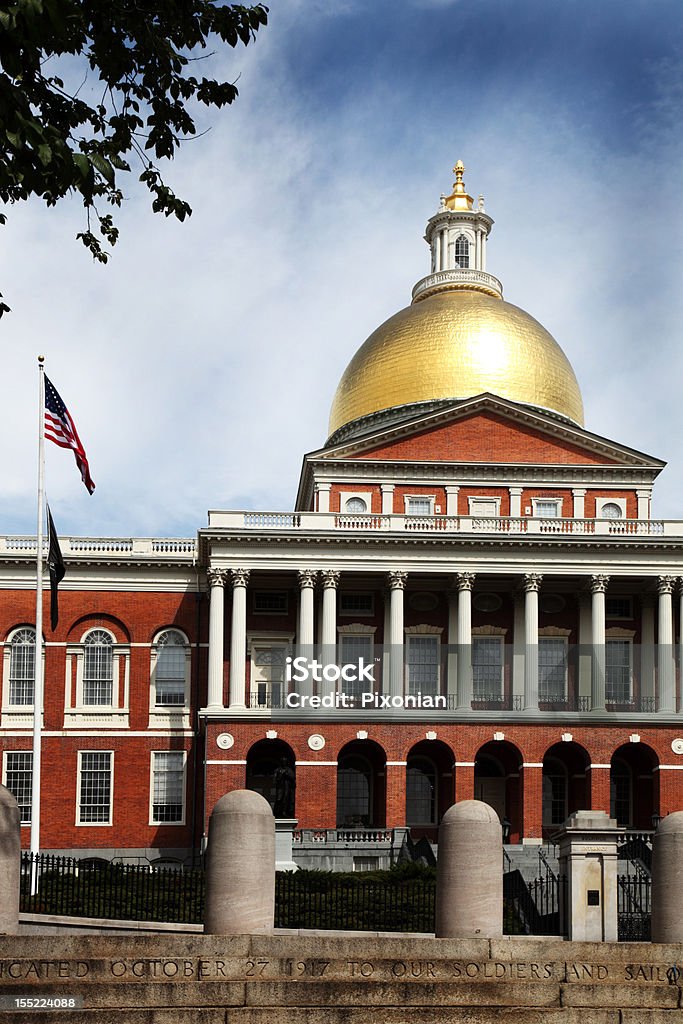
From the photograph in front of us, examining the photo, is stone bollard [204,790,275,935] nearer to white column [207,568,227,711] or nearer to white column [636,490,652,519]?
white column [207,568,227,711]

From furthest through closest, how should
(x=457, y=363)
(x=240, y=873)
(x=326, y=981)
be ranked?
1. (x=457, y=363)
2. (x=240, y=873)
3. (x=326, y=981)

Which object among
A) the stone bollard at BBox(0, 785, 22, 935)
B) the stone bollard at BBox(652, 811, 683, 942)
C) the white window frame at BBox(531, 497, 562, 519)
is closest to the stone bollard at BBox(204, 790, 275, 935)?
the stone bollard at BBox(0, 785, 22, 935)

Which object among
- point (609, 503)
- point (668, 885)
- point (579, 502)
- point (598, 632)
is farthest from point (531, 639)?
point (668, 885)

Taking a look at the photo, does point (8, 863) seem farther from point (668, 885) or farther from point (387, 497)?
point (387, 497)

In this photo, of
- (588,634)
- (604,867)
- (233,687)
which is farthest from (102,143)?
(588,634)

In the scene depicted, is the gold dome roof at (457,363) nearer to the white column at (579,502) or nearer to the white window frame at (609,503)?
the white column at (579,502)

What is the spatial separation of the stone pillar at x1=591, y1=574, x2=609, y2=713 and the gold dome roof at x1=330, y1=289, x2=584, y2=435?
9947 mm

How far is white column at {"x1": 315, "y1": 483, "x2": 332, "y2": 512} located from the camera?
2313 inches

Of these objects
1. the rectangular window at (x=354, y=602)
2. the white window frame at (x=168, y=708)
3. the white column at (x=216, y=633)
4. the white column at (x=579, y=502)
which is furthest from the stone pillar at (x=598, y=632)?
the white window frame at (x=168, y=708)

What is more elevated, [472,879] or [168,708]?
[168,708]

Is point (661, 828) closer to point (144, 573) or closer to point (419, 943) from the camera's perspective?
point (419, 943)

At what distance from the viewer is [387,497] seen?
5894 centimetres

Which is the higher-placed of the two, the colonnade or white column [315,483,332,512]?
white column [315,483,332,512]

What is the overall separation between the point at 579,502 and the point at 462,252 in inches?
664
